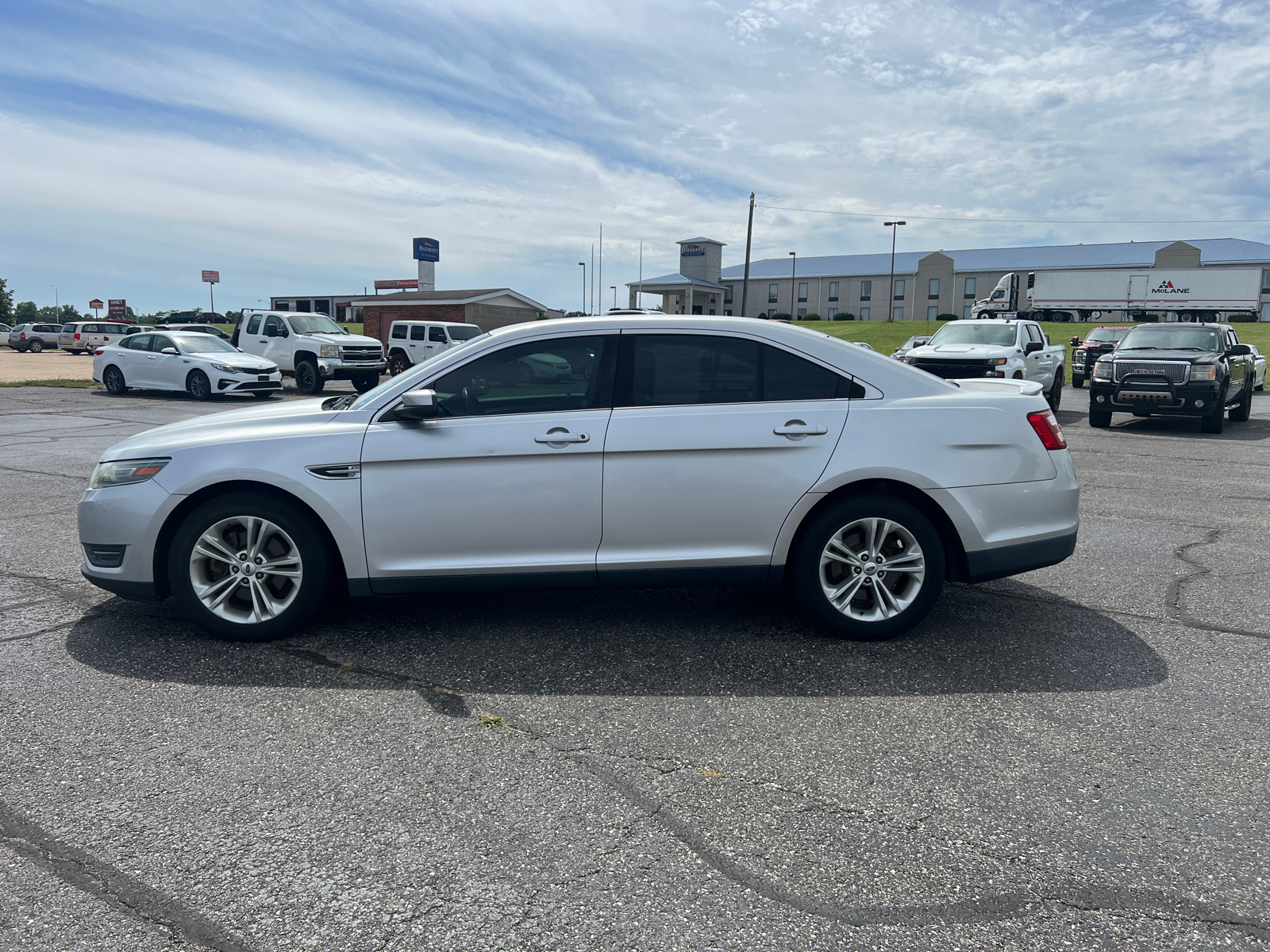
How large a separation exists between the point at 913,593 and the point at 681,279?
84538 mm

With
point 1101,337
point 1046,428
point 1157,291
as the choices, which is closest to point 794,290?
point 1157,291

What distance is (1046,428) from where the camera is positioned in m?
4.71

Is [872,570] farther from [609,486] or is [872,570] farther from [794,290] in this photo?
[794,290]

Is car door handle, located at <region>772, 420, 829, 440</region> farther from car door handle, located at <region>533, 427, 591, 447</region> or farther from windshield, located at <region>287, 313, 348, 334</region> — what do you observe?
windshield, located at <region>287, 313, 348, 334</region>

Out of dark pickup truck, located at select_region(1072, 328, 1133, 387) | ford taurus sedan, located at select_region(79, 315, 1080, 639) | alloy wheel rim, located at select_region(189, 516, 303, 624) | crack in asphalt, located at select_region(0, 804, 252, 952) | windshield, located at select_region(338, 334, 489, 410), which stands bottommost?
crack in asphalt, located at select_region(0, 804, 252, 952)

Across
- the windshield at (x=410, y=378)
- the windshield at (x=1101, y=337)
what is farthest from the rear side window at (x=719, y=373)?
the windshield at (x=1101, y=337)

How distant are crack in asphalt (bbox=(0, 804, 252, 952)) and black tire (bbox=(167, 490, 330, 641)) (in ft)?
5.41

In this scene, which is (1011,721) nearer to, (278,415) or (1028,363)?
(278,415)

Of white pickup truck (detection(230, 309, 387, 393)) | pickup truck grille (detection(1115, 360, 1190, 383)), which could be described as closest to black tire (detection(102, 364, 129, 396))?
white pickup truck (detection(230, 309, 387, 393))

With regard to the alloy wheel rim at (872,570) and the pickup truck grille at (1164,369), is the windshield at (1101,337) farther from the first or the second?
the alloy wheel rim at (872,570)

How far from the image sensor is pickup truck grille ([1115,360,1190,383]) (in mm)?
14488

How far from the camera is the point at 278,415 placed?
4812 mm

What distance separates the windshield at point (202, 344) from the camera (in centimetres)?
2106

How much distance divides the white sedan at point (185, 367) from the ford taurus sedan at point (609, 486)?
56.3ft
